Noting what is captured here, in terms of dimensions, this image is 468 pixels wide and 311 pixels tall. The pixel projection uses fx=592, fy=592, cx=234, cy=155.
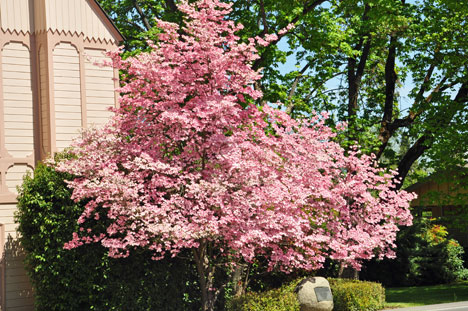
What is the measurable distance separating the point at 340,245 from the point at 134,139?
237 inches

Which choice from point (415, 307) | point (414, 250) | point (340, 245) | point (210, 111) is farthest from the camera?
point (414, 250)

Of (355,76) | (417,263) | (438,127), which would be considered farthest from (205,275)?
(417,263)

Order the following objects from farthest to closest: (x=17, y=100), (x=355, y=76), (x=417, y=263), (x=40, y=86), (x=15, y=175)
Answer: (x=417, y=263) < (x=355, y=76) < (x=40, y=86) < (x=17, y=100) < (x=15, y=175)

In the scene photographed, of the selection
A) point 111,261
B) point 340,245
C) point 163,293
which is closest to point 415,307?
point 340,245

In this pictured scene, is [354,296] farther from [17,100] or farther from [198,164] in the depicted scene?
[17,100]

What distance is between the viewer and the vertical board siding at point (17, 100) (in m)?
16.6

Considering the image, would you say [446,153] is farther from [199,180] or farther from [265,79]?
[199,180]

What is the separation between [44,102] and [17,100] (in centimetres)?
75

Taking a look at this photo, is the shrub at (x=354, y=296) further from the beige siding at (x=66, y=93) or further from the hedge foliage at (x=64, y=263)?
the beige siding at (x=66, y=93)

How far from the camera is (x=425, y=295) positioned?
22.5 meters

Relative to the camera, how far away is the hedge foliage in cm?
1458

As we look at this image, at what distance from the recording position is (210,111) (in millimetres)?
13148

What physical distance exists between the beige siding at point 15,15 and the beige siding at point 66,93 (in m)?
1.19

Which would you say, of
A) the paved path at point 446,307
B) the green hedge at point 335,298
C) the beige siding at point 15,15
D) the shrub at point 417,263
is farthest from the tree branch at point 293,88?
the beige siding at point 15,15
